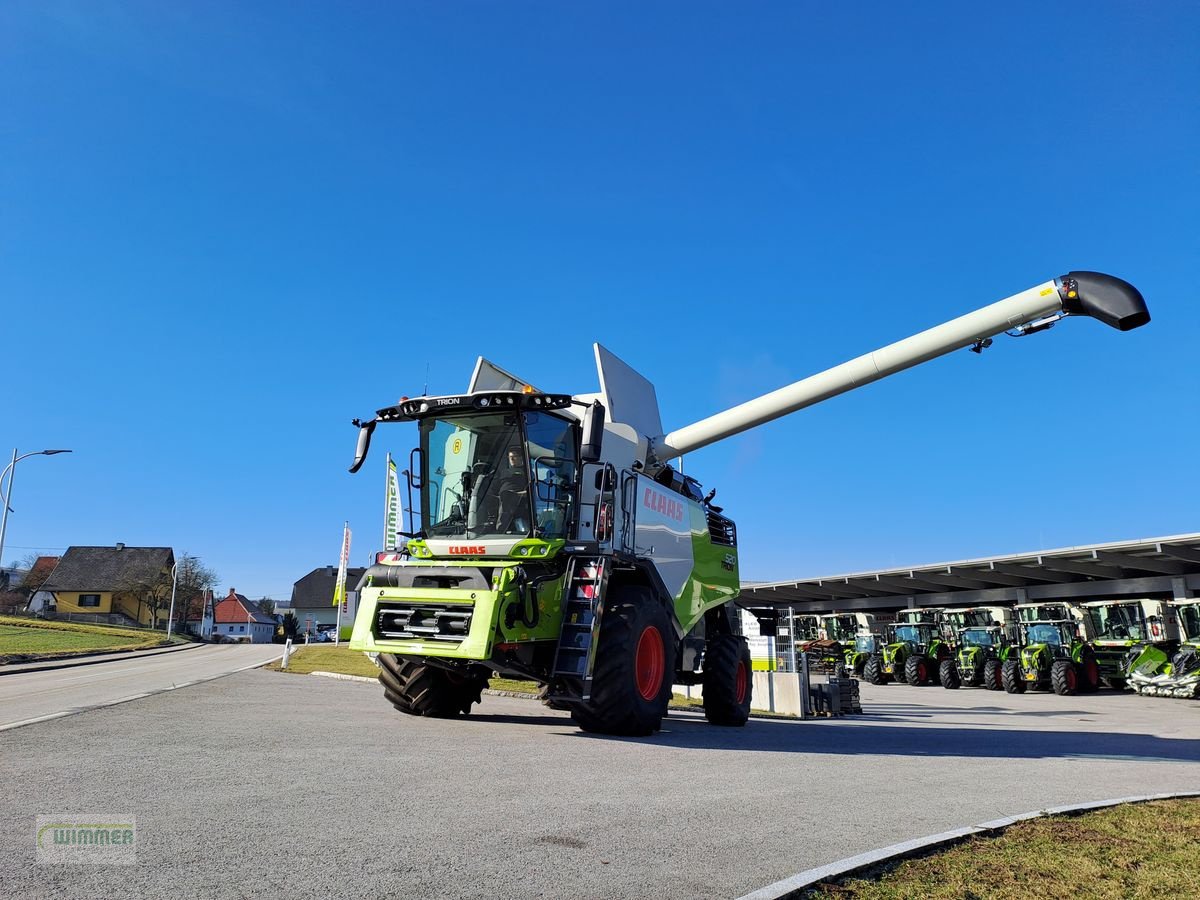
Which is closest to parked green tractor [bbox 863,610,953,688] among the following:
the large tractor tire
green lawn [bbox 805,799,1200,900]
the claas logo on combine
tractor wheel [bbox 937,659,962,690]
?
tractor wheel [bbox 937,659,962,690]

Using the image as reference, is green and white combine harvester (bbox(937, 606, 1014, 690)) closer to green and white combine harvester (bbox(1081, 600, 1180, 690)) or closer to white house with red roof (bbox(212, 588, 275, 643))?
green and white combine harvester (bbox(1081, 600, 1180, 690))

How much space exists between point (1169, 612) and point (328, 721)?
82.4ft

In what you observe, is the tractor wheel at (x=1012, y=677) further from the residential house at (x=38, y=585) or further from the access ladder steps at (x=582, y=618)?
the residential house at (x=38, y=585)

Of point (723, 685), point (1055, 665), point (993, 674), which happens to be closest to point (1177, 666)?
point (1055, 665)

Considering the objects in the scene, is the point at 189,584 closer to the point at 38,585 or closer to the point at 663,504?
the point at 38,585

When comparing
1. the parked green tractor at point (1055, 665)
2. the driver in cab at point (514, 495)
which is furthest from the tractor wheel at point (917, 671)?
the driver in cab at point (514, 495)

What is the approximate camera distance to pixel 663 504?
11289 mm

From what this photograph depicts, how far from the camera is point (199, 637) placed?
76.5 meters

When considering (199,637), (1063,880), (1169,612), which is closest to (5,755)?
(1063,880)

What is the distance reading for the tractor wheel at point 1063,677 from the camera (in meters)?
23.7

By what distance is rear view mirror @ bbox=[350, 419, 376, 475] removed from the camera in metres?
9.97

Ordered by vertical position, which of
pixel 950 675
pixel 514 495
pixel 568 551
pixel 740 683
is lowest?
pixel 950 675

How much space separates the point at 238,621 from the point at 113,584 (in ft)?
77.6

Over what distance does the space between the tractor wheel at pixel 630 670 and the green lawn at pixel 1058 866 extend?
14.0 ft
